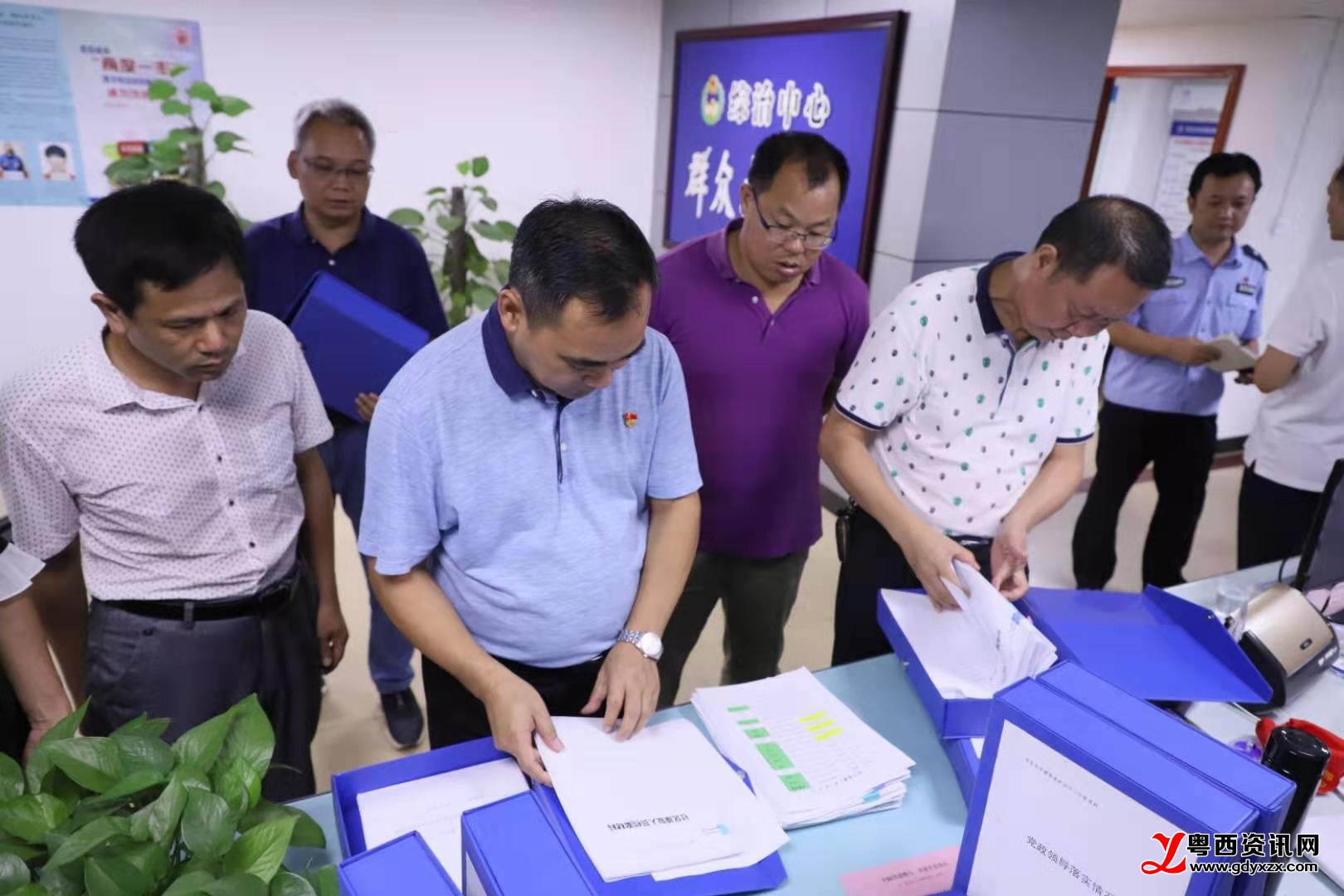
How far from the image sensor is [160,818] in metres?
0.66

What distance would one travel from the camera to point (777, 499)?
178 cm

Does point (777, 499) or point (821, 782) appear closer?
point (821, 782)

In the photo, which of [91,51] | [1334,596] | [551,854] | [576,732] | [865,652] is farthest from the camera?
[91,51]

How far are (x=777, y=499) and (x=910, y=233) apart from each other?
136cm

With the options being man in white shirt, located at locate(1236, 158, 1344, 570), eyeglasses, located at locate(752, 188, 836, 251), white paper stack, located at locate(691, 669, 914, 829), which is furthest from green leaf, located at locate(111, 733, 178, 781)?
man in white shirt, located at locate(1236, 158, 1344, 570)

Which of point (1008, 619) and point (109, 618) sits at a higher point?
point (1008, 619)

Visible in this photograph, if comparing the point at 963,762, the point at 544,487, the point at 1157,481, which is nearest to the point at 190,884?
the point at 544,487

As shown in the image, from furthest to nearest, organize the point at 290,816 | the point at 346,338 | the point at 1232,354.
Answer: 1. the point at 1232,354
2. the point at 346,338
3. the point at 290,816

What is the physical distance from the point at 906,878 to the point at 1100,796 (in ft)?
1.04

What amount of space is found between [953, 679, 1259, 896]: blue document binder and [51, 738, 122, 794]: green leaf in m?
0.77

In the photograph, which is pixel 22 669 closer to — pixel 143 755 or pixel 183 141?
pixel 143 755

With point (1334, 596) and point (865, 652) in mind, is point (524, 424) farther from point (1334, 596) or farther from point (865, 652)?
point (1334, 596)

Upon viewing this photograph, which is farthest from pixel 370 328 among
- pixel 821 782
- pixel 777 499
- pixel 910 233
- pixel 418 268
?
pixel 910 233

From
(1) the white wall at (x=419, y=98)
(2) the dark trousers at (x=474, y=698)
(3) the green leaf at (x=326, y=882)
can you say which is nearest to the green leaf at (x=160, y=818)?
(3) the green leaf at (x=326, y=882)
